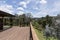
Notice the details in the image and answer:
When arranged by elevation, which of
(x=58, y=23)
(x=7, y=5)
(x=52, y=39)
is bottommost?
(x=52, y=39)

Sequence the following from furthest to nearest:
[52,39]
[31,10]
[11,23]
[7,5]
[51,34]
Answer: [31,10] → [7,5] → [11,23] → [51,34] → [52,39]

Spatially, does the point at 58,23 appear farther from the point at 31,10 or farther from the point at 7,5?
the point at 31,10

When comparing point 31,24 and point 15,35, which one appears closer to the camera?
point 15,35

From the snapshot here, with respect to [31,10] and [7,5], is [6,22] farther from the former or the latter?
[31,10]

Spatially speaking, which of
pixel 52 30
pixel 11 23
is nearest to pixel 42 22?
pixel 11 23

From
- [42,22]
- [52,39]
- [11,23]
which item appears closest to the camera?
[52,39]

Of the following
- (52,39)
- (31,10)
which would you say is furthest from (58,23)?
(31,10)

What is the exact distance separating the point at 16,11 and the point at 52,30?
2640cm

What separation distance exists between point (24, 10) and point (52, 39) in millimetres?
29684

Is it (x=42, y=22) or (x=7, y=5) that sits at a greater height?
(x=7, y=5)

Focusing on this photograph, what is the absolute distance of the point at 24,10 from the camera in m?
45.4

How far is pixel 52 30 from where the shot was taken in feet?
58.9

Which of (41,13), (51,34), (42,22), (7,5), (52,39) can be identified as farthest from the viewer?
(41,13)

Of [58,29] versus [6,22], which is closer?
[58,29]
